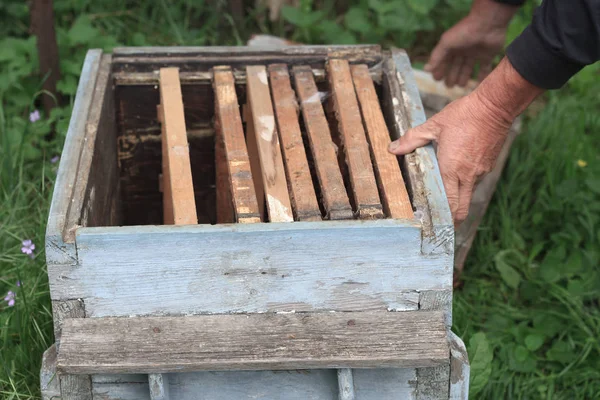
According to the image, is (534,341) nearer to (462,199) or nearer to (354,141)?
(462,199)

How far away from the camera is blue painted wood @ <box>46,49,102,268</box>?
1814 millimetres

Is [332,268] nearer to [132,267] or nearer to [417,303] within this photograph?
[417,303]

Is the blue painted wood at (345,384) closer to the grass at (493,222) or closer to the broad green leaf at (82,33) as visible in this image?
the grass at (493,222)

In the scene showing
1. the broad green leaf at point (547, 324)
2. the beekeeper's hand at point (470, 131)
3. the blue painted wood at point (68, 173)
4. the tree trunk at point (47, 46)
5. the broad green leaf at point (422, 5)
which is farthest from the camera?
the broad green leaf at point (422, 5)

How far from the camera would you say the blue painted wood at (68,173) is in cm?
181

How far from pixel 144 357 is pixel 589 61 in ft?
4.66

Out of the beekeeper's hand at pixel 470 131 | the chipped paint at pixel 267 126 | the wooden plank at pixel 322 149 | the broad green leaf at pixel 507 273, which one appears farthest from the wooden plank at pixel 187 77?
the broad green leaf at pixel 507 273

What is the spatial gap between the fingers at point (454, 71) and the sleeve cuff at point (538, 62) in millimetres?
965

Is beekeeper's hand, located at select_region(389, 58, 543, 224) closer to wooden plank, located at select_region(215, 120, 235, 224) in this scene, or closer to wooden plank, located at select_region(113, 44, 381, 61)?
wooden plank, located at select_region(113, 44, 381, 61)

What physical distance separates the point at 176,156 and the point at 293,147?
332 millimetres

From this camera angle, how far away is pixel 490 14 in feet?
9.77

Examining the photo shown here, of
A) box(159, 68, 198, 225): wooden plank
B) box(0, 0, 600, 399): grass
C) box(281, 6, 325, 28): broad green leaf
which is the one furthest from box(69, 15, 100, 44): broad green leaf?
box(159, 68, 198, 225): wooden plank

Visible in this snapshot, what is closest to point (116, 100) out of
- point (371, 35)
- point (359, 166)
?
point (359, 166)

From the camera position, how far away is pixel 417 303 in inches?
76.1
